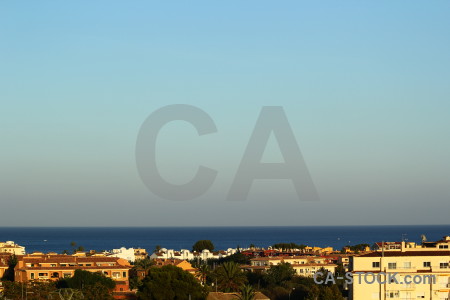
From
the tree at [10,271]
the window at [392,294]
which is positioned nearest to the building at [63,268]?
the tree at [10,271]

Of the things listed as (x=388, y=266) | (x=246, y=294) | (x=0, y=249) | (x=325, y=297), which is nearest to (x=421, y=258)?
(x=388, y=266)

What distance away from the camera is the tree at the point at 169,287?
45938 mm

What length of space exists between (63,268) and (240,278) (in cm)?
1448

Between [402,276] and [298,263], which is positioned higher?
[402,276]

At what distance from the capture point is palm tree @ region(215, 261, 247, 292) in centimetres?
5669

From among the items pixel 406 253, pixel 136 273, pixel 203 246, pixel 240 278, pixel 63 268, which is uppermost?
pixel 406 253

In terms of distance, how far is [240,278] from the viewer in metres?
58.0

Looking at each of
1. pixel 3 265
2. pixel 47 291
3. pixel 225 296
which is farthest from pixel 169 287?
pixel 3 265

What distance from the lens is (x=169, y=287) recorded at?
4631cm

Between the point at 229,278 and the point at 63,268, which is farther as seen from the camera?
the point at 63,268

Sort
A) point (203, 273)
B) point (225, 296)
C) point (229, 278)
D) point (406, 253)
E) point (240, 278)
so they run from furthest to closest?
point (203, 273) → point (240, 278) → point (229, 278) → point (225, 296) → point (406, 253)

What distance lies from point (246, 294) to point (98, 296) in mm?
8980

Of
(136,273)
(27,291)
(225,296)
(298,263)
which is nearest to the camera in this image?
(27,291)

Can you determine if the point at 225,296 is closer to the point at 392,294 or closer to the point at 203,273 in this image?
the point at 392,294
